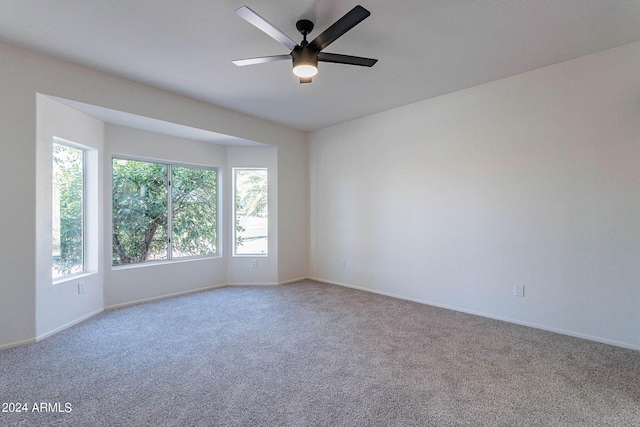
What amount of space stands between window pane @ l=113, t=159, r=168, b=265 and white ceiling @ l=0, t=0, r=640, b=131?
142cm

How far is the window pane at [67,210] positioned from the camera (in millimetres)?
3326

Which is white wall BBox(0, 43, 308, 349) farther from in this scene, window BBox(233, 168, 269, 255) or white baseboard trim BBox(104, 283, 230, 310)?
window BBox(233, 168, 269, 255)

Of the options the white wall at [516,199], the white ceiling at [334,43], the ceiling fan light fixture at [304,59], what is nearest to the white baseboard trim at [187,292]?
the white wall at [516,199]

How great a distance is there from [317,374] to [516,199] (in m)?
2.81

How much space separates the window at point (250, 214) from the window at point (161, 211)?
0.40 meters

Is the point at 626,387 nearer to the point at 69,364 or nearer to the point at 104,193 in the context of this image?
the point at 69,364

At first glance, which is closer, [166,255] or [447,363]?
[447,363]

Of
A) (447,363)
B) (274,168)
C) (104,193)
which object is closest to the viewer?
(447,363)

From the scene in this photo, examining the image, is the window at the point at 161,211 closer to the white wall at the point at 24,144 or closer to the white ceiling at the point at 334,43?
the white wall at the point at 24,144

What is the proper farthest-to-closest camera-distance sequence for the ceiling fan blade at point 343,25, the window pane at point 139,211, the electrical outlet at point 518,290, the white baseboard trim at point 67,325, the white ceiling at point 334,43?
→ the window pane at point 139,211 → the electrical outlet at point 518,290 → the white baseboard trim at point 67,325 → the white ceiling at point 334,43 → the ceiling fan blade at point 343,25

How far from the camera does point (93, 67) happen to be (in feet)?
10.3

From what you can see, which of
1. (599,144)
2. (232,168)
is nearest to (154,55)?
(232,168)

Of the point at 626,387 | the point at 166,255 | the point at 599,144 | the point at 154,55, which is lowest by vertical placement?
the point at 626,387

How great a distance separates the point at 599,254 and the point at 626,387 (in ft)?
4.02
